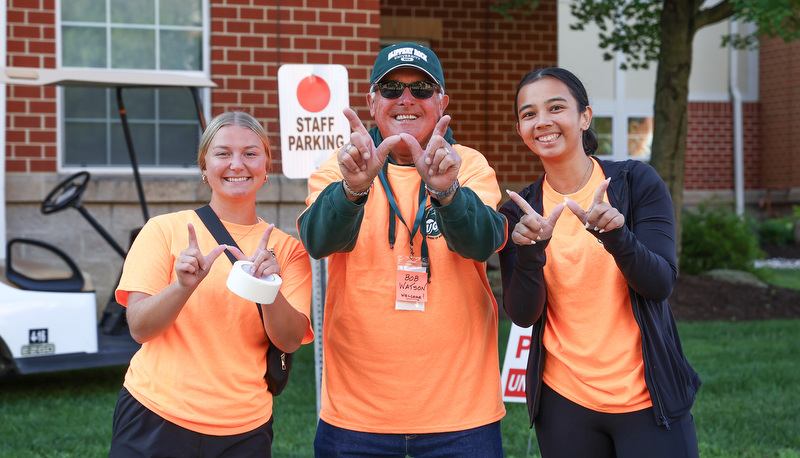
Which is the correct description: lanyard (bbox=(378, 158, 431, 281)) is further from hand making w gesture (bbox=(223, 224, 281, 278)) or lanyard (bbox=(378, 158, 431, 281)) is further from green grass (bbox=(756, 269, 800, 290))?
green grass (bbox=(756, 269, 800, 290))

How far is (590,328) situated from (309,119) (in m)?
2.37

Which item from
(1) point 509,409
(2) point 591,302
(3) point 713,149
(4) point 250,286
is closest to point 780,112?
(3) point 713,149

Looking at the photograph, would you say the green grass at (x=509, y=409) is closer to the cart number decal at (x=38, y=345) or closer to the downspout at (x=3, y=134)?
the cart number decal at (x=38, y=345)

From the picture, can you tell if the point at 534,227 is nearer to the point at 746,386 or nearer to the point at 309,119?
the point at 309,119

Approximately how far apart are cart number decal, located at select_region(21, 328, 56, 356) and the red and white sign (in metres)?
3.35

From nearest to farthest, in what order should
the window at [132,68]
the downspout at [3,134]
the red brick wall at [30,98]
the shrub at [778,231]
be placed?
the downspout at [3,134]
the red brick wall at [30,98]
the window at [132,68]
the shrub at [778,231]

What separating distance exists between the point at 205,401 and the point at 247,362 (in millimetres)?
170

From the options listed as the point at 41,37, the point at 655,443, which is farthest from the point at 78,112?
the point at 655,443

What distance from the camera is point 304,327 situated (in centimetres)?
252

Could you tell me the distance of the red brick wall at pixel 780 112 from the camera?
19.4m

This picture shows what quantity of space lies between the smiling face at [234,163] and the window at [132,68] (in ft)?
18.3

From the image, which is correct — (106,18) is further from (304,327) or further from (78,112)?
(304,327)

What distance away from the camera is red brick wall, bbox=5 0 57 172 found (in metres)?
7.55

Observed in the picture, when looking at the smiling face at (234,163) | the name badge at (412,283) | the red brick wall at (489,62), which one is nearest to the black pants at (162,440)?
the name badge at (412,283)
